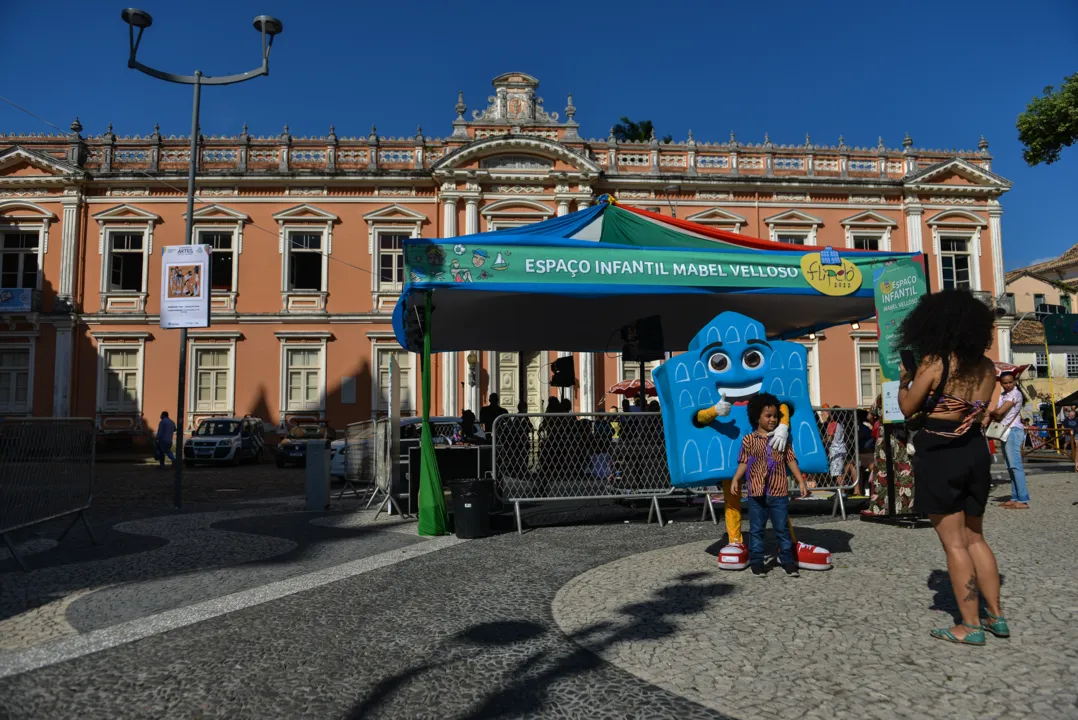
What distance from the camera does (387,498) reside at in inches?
397

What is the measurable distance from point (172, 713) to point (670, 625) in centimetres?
266

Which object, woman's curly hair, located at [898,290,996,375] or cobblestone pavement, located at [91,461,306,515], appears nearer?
woman's curly hair, located at [898,290,996,375]

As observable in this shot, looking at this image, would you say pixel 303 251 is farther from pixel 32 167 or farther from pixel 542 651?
pixel 542 651

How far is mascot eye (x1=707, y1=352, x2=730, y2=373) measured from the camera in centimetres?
690

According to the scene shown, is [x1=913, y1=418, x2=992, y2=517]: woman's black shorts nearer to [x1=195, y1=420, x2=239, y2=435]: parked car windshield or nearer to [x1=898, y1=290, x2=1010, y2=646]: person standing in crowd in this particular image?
[x1=898, y1=290, x2=1010, y2=646]: person standing in crowd

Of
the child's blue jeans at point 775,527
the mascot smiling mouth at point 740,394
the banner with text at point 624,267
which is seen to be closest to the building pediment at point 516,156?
the banner with text at point 624,267

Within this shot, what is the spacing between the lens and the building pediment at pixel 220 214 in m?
26.2

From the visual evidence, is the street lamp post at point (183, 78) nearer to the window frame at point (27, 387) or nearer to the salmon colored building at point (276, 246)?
the salmon colored building at point (276, 246)

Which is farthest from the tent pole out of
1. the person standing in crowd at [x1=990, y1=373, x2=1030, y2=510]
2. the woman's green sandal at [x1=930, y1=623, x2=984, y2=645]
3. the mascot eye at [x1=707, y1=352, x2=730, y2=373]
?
the person standing in crowd at [x1=990, y1=373, x2=1030, y2=510]

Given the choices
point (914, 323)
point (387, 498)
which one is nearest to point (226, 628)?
point (914, 323)

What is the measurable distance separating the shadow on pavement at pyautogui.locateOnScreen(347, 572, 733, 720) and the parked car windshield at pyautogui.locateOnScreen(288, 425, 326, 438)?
2057 cm

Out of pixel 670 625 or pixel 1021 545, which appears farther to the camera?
pixel 1021 545

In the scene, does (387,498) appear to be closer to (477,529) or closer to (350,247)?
(477,529)

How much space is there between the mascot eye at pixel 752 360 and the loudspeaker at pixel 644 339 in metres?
4.23
